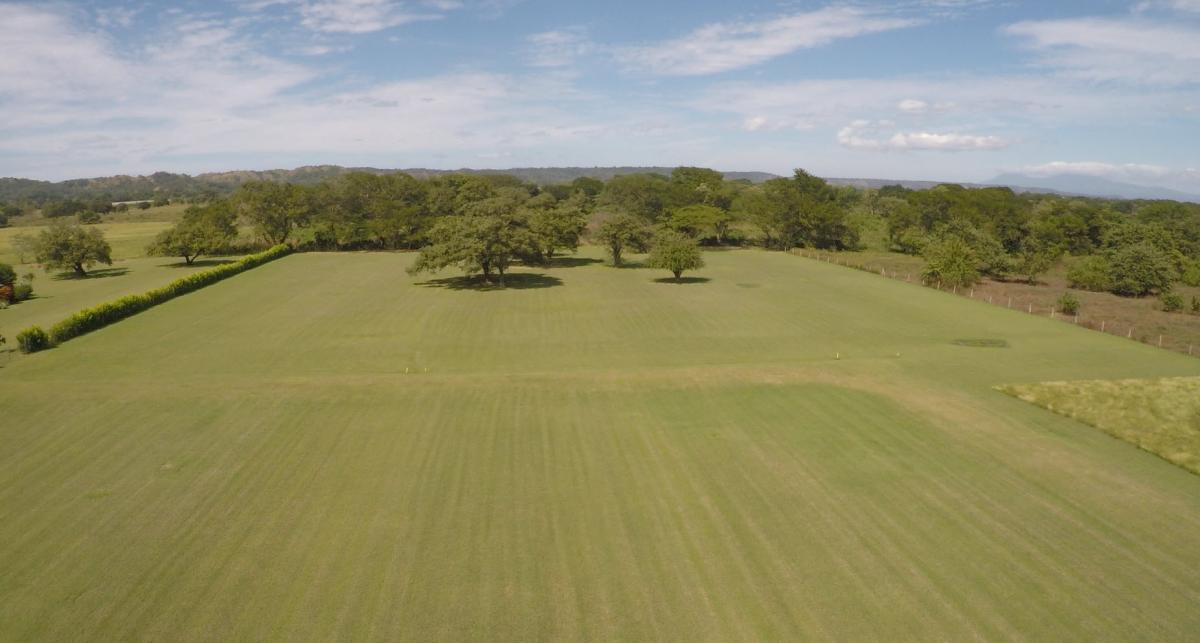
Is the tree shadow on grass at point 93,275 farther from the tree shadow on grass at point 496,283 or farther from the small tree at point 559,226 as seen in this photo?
the small tree at point 559,226

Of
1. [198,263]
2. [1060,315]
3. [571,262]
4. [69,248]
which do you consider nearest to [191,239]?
[198,263]

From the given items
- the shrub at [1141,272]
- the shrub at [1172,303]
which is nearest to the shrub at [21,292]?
the shrub at [1172,303]

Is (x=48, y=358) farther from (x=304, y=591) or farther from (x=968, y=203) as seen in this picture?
(x=968, y=203)

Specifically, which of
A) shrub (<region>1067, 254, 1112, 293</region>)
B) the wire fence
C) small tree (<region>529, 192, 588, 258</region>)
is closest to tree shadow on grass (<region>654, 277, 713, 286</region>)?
small tree (<region>529, 192, 588, 258</region>)

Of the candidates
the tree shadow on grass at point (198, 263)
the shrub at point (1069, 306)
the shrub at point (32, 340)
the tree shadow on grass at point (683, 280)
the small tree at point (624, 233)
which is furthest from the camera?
the tree shadow on grass at point (198, 263)

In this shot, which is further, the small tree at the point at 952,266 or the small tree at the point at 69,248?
the small tree at the point at 69,248

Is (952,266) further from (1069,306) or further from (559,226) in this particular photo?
(559,226)

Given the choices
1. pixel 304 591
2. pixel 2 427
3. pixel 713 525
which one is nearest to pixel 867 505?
pixel 713 525
